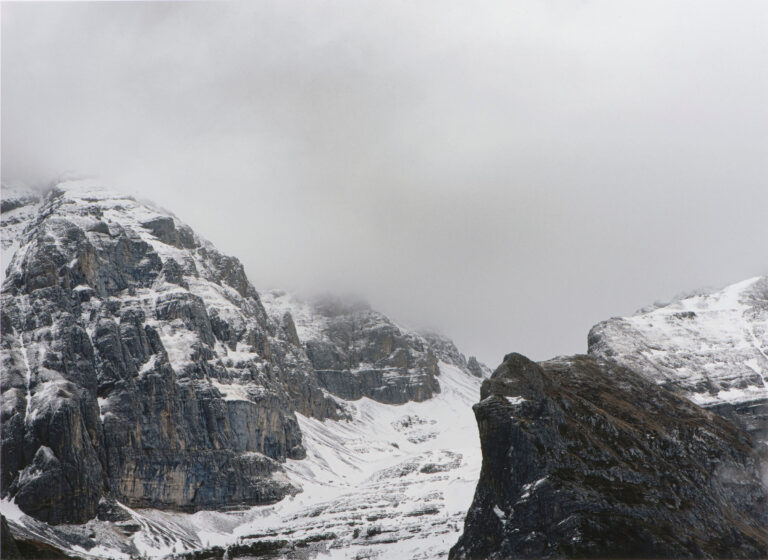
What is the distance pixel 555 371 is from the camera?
148875 millimetres

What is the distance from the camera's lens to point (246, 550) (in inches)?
7756

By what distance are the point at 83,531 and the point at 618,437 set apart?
A: 134840mm

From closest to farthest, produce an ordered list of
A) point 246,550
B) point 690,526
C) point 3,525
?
point 3,525 → point 690,526 → point 246,550

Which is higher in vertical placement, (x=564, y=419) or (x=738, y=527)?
(x=564, y=419)

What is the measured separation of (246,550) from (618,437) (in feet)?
347

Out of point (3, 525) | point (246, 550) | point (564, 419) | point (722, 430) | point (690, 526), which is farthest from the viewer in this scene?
point (246, 550)

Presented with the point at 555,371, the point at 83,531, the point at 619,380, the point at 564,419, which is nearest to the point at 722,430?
the point at 619,380

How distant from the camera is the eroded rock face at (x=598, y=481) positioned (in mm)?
109125

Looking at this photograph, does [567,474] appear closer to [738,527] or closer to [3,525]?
[738,527]

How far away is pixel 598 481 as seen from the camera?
116 metres

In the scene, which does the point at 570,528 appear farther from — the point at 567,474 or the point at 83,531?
the point at 83,531

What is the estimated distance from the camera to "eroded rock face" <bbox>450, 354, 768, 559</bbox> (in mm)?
109125

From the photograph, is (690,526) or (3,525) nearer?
(3,525)

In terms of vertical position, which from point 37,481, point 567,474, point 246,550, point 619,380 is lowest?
point 246,550
